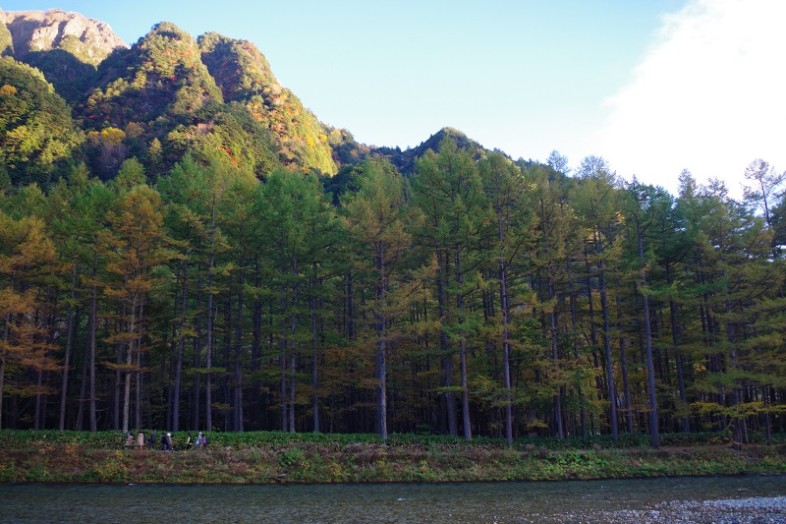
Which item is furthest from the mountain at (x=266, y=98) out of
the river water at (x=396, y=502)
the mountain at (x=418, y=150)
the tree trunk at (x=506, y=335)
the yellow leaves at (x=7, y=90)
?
the river water at (x=396, y=502)

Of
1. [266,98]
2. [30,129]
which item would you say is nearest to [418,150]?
[266,98]

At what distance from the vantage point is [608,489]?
20.2 metres

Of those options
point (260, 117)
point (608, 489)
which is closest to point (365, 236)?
point (608, 489)

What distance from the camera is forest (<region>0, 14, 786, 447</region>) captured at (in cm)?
2781

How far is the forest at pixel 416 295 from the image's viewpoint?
91.2 feet

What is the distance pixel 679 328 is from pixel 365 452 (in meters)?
23.5

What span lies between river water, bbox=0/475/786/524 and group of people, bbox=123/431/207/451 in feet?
12.8

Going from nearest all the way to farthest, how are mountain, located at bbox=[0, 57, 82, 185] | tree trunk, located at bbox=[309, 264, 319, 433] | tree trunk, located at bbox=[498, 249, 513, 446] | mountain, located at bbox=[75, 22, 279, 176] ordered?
tree trunk, located at bbox=[498, 249, 513, 446], tree trunk, located at bbox=[309, 264, 319, 433], mountain, located at bbox=[0, 57, 82, 185], mountain, located at bbox=[75, 22, 279, 176]

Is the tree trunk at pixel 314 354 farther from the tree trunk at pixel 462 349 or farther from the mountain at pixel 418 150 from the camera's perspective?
the mountain at pixel 418 150

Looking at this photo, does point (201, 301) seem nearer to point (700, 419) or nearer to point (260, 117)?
point (700, 419)

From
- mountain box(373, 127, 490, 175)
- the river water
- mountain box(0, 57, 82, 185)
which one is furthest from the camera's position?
mountain box(373, 127, 490, 175)

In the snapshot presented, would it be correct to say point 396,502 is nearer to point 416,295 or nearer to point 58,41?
point 416,295

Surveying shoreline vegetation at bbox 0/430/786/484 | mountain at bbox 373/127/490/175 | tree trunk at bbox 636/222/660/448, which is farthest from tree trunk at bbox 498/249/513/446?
mountain at bbox 373/127/490/175

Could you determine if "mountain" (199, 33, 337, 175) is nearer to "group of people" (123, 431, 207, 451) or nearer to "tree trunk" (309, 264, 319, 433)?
"tree trunk" (309, 264, 319, 433)
